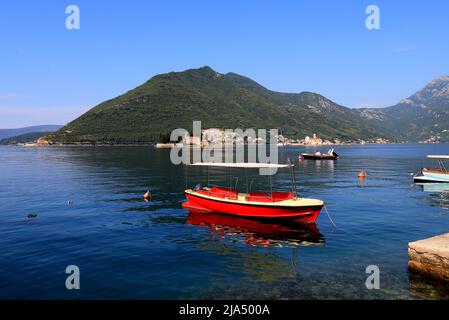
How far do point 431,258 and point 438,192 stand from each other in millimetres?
42666

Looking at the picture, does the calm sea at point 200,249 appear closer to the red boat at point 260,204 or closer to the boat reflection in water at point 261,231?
the boat reflection in water at point 261,231

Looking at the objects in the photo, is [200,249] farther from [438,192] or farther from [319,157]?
[319,157]

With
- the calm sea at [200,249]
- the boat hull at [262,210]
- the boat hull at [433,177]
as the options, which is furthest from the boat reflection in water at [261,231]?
the boat hull at [433,177]

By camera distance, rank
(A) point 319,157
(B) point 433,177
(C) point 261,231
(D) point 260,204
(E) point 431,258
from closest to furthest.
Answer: (E) point 431,258 < (C) point 261,231 < (D) point 260,204 < (B) point 433,177 < (A) point 319,157

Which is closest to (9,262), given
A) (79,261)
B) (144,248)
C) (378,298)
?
(79,261)

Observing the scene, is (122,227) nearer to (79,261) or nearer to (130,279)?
(79,261)

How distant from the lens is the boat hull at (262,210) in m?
33.8

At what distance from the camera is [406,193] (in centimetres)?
5603

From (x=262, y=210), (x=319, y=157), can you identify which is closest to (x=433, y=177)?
(x=262, y=210)

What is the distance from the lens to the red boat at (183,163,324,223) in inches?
1332

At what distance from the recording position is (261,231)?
33.5 meters

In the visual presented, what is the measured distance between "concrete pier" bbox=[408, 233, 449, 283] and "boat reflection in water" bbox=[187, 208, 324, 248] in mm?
8658

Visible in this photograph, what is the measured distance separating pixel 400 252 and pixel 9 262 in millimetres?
28929

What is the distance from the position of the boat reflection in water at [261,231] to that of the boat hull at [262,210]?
76 centimetres
